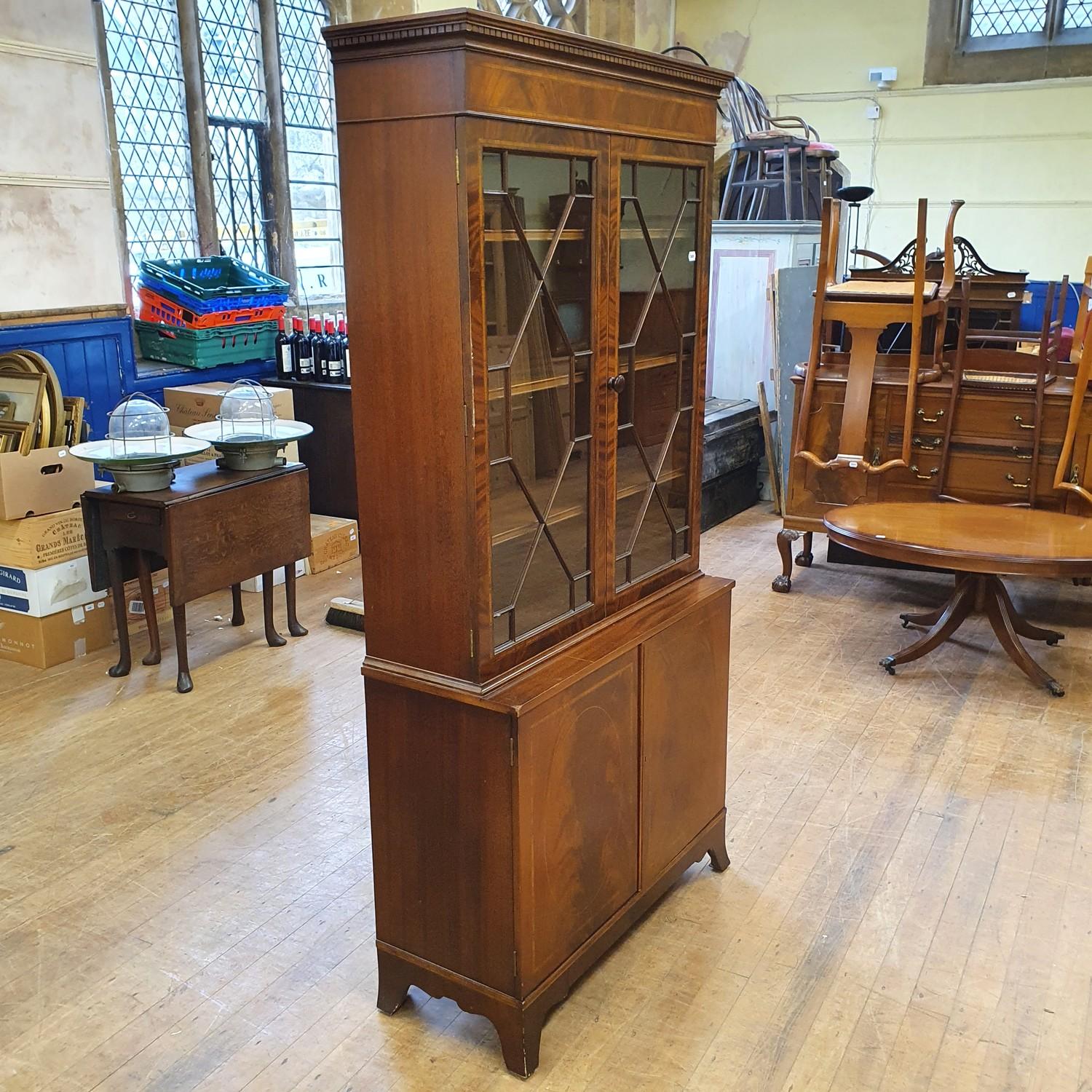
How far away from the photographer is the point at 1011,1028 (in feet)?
7.74

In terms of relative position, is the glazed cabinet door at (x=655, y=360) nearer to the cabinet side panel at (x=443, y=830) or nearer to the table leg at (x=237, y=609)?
the cabinet side panel at (x=443, y=830)

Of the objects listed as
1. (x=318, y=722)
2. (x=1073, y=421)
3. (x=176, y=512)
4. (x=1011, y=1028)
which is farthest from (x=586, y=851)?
(x=1073, y=421)

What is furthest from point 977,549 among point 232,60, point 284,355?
point 232,60

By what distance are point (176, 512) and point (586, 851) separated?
218cm

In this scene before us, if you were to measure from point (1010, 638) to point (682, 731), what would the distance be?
2005 millimetres

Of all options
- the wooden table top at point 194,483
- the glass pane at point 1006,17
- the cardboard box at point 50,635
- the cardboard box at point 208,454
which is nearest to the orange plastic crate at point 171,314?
the cardboard box at point 208,454

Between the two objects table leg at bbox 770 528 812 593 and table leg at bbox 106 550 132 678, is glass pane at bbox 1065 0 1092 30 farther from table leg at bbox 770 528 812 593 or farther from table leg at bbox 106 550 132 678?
table leg at bbox 106 550 132 678

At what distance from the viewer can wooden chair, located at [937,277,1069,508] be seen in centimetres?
469

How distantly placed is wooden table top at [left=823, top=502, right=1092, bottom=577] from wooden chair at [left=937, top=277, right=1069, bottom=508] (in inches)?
10.4

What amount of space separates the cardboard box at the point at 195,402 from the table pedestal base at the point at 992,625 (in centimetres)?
316

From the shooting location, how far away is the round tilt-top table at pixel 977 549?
3883mm

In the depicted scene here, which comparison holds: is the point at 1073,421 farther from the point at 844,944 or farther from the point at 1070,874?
the point at 844,944

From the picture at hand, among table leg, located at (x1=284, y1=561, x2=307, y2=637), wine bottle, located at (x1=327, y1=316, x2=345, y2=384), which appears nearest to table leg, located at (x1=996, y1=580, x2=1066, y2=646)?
table leg, located at (x1=284, y1=561, x2=307, y2=637)

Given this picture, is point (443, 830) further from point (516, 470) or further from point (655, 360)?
point (655, 360)
